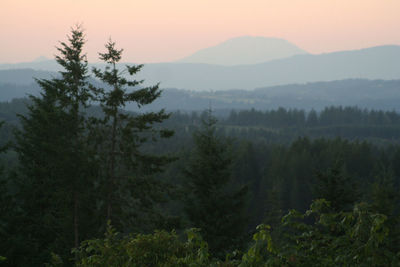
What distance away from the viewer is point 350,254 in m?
5.13

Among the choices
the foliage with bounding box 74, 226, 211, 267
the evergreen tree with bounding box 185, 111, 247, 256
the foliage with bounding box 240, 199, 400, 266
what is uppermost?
the foliage with bounding box 240, 199, 400, 266

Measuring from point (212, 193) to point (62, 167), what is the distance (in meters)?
7.85

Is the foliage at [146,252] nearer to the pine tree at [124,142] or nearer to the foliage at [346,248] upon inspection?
the foliage at [346,248]

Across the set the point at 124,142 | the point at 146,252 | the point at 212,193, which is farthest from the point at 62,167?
the point at 146,252

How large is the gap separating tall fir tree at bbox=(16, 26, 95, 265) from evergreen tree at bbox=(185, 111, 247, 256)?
18.4ft

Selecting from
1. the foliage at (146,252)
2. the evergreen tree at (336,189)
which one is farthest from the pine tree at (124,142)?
the foliage at (146,252)

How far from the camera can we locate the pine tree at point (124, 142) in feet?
54.0

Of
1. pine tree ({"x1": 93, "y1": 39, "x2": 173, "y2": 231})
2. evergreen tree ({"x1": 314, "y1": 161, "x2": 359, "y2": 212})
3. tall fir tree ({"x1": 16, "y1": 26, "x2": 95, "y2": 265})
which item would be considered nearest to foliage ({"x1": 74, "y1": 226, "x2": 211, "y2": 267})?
pine tree ({"x1": 93, "y1": 39, "x2": 173, "y2": 231})

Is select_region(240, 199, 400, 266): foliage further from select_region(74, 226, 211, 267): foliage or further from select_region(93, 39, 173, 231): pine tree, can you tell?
select_region(93, 39, 173, 231): pine tree

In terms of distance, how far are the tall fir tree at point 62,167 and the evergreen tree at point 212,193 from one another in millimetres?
5615

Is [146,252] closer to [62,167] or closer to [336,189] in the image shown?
[62,167]

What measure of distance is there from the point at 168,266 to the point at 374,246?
3.36 meters

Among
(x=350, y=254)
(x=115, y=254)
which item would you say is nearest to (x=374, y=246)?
(x=350, y=254)

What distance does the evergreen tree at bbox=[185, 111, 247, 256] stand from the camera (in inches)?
758
